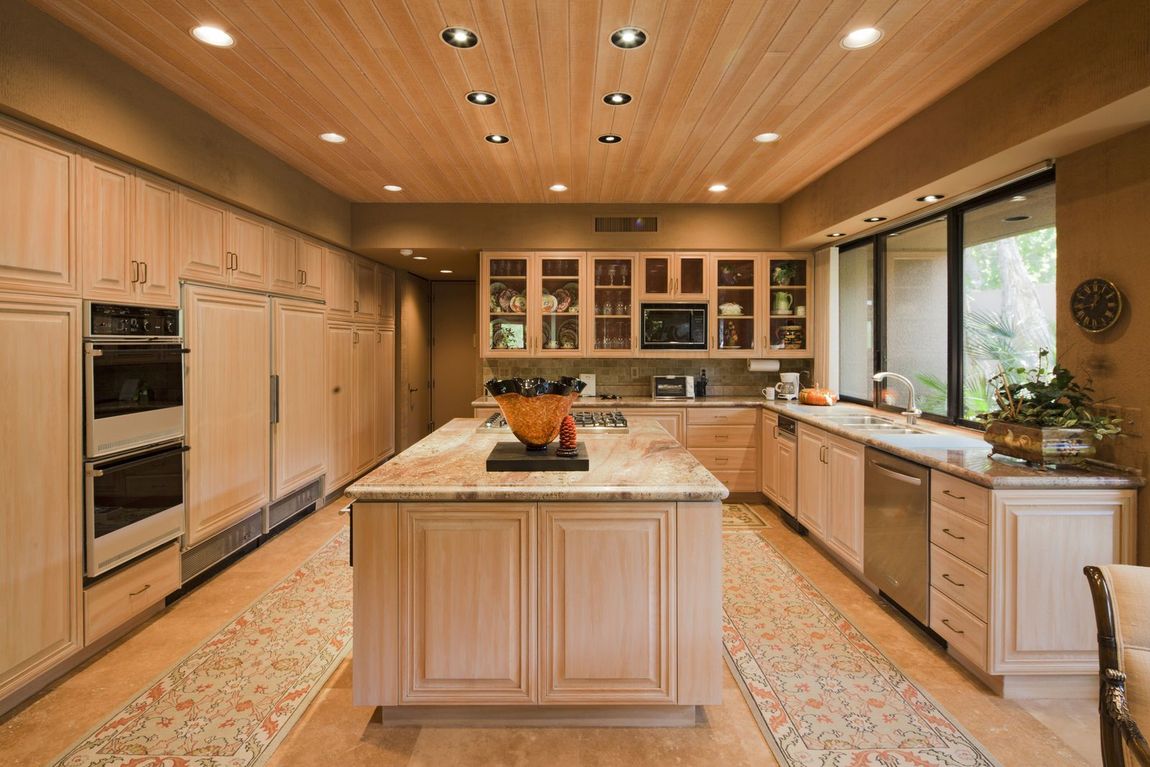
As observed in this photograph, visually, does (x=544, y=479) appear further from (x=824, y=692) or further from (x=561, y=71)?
(x=561, y=71)

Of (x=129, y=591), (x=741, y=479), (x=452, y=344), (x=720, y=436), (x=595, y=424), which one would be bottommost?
(x=129, y=591)

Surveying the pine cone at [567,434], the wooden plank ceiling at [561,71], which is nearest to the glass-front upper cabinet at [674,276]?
the wooden plank ceiling at [561,71]

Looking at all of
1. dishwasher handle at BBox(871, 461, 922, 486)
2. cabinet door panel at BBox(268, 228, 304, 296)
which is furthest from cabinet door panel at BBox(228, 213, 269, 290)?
dishwasher handle at BBox(871, 461, 922, 486)

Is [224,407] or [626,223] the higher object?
[626,223]

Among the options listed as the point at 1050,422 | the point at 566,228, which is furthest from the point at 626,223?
the point at 1050,422

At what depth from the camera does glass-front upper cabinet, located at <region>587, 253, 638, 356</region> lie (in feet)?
17.5

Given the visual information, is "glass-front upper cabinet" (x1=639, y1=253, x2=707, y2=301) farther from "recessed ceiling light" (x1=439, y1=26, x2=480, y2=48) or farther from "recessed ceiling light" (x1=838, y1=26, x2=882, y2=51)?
"recessed ceiling light" (x1=439, y1=26, x2=480, y2=48)

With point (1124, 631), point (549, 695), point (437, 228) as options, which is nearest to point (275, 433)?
point (437, 228)

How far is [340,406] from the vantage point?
200 inches

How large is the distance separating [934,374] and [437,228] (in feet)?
13.0

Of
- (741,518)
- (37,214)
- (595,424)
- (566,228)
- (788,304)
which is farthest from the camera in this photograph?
(788,304)

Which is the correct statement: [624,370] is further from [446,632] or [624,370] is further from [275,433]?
[446,632]

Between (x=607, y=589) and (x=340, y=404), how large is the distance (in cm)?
374

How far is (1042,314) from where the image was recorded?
2.95 meters
